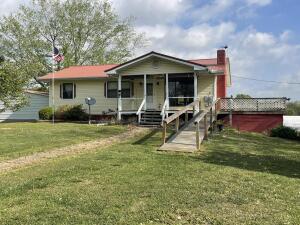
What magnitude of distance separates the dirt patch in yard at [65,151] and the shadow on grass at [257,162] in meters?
4.22

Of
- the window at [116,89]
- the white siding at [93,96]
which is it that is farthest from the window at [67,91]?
the window at [116,89]

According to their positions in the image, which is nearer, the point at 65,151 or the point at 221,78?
the point at 65,151

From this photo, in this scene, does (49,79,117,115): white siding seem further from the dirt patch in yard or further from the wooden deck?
the wooden deck

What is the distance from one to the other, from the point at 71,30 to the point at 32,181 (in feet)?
127

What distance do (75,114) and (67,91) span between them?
9.83 ft

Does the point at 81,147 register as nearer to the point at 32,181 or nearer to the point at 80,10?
the point at 32,181

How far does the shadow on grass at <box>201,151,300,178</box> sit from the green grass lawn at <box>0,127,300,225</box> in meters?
0.03

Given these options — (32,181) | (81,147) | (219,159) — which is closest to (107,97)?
(81,147)

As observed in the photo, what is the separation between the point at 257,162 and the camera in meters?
11.4

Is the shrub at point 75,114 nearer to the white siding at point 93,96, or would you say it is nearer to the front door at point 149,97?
the white siding at point 93,96

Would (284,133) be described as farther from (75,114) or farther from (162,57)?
(75,114)

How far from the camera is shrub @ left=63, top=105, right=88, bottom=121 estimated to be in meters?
26.6

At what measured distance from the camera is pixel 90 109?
90.7 feet

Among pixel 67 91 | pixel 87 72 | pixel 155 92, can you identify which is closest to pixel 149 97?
pixel 155 92
